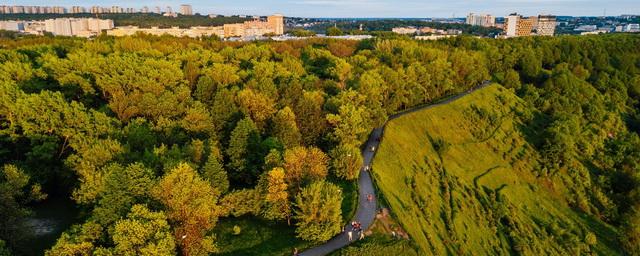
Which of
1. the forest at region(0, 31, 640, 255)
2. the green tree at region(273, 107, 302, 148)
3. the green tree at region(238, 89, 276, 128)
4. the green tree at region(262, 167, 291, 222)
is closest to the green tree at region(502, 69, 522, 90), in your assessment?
the forest at region(0, 31, 640, 255)

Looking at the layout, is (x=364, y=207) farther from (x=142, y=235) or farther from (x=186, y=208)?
(x=142, y=235)

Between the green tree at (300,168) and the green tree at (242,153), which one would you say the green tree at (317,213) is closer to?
the green tree at (300,168)

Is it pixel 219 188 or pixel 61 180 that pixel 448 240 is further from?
pixel 61 180

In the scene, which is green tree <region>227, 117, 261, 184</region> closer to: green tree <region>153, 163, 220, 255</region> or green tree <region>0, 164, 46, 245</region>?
green tree <region>153, 163, 220, 255</region>

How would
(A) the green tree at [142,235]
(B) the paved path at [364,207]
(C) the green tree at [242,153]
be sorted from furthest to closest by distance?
1. (C) the green tree at [242,153]
2. (B) the paved path at [364,207]
3. (A) the green tree at [142,235]

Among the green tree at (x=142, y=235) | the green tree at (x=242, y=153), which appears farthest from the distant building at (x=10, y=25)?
the green tree at (x=142, y=235)
